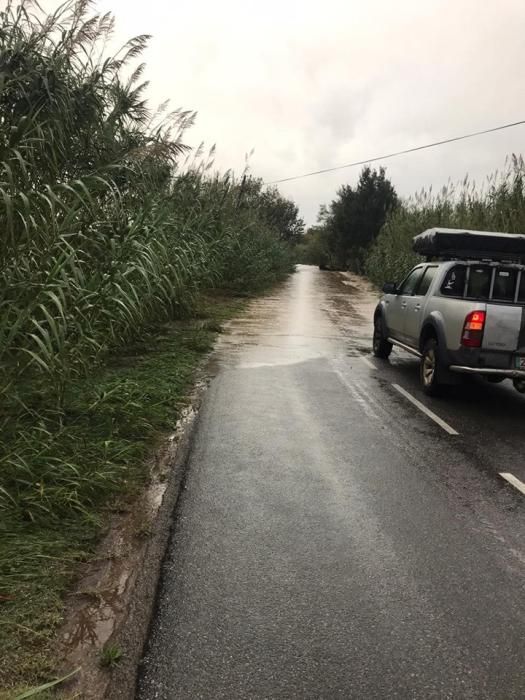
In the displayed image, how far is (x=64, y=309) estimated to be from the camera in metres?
4.05

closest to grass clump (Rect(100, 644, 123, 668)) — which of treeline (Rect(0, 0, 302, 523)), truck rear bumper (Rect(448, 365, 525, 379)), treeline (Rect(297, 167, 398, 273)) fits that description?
treeline (Rect(0, 0, 302, 523))

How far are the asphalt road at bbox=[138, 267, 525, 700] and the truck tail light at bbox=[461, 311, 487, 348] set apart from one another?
85 cm

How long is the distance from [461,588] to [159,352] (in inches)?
255

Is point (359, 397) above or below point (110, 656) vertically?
below

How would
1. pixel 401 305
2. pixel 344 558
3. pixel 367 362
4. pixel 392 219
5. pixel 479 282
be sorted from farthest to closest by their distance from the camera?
pixel 392 219
pixel 367 362
pixel 401 305
pixel 479 282
pixel 344 558

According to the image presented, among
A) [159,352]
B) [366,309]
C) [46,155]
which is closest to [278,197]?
[366,309]

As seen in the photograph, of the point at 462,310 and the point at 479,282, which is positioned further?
the point at 479,282

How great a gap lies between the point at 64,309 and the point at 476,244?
6.91 meters

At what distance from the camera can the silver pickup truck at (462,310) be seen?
7.01 m

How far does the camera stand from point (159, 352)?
357 inches

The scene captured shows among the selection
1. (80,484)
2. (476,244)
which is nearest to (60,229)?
(80,484)

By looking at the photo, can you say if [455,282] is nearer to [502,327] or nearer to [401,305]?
[502,327]

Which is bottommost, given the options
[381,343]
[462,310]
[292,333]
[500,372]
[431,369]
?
[292,333]

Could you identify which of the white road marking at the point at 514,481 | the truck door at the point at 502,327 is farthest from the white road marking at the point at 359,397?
the white road marking at the point at 514,481
